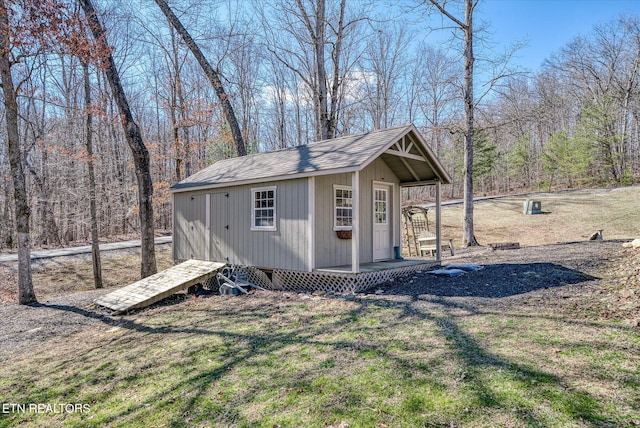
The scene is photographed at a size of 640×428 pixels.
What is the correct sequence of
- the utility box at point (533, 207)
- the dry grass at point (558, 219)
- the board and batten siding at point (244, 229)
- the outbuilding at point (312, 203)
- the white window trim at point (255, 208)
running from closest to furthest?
1. the outbuilding at point (312, 203)
2. the board and batten siding at point (244, 229)
3. the white window trim at point (255, 208)
4. the dry grass at point (558, 219)
5. the utility box at point (533, 207)

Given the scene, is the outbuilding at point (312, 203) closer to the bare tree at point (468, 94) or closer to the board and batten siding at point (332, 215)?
the board and batten siding at point (332, 215)

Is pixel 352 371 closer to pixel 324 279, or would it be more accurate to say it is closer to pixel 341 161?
pixel 324 279

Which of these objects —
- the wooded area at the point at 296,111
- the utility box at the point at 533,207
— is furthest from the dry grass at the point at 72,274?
the utility box at the point at 533,207

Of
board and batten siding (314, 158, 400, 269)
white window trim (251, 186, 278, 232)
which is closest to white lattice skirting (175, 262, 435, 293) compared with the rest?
board and batten siding (314, 158, 400, 269)

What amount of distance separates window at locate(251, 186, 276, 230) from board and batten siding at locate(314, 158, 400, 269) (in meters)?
1.07

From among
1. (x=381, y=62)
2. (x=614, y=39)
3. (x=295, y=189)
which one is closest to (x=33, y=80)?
(x=295, y=189)

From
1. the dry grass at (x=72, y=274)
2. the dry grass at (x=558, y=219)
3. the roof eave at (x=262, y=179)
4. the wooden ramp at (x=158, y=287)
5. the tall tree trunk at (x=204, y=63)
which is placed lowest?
the dry grass at (x=72, y=274)

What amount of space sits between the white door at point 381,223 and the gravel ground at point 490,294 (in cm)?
140

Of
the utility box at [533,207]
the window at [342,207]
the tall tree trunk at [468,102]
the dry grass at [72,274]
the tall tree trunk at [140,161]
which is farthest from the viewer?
the utility box at [533,207]

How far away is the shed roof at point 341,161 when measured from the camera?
24.4ft

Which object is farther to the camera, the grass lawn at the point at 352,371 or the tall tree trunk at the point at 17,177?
the tall tree trunk at the point at 17,177

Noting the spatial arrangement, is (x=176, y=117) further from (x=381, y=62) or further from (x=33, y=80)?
(x=381, y=62)

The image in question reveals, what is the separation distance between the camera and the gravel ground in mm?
5590

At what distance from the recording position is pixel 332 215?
8.46 metres
